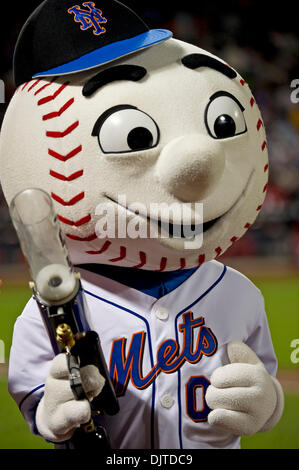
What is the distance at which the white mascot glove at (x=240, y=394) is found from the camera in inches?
40.3

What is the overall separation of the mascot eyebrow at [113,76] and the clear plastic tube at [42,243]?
9.3 inches

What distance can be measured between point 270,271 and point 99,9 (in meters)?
4.97

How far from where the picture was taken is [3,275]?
559 centimetres

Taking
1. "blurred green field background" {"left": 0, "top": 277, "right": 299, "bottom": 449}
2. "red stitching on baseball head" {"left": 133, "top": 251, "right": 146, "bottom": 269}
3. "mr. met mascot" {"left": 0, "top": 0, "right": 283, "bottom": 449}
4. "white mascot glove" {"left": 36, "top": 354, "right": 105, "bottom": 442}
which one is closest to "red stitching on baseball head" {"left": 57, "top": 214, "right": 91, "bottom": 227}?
"mr. met mascot" {"left": 0, "top": 0, "right": 283, "bottom": 449}

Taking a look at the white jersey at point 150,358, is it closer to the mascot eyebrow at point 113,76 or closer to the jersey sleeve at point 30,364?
the jersey sleeve at point 30,364

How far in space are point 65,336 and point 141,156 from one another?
0.98 ft

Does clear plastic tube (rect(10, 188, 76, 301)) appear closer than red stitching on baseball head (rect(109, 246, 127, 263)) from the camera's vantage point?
Yes

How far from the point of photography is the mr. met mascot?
986 mm

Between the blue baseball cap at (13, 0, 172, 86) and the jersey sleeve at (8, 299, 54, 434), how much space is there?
424 millimetres

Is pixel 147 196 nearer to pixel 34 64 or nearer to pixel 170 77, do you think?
pixel 170 77

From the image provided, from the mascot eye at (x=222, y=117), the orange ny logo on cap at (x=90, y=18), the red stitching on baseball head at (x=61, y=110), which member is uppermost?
the orange ny logo on cap at (x=90, y=18)

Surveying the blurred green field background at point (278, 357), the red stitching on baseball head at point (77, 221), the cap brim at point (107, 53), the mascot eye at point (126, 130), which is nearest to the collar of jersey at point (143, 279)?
the red stitching on baseball head at point (77, 221)

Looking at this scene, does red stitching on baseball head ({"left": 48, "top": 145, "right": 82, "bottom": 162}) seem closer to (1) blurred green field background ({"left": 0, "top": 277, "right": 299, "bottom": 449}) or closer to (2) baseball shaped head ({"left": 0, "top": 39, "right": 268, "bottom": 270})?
(2) baseball shaped head ({"left": 0, "top": 39, "right": 268, "bottom": 270})
